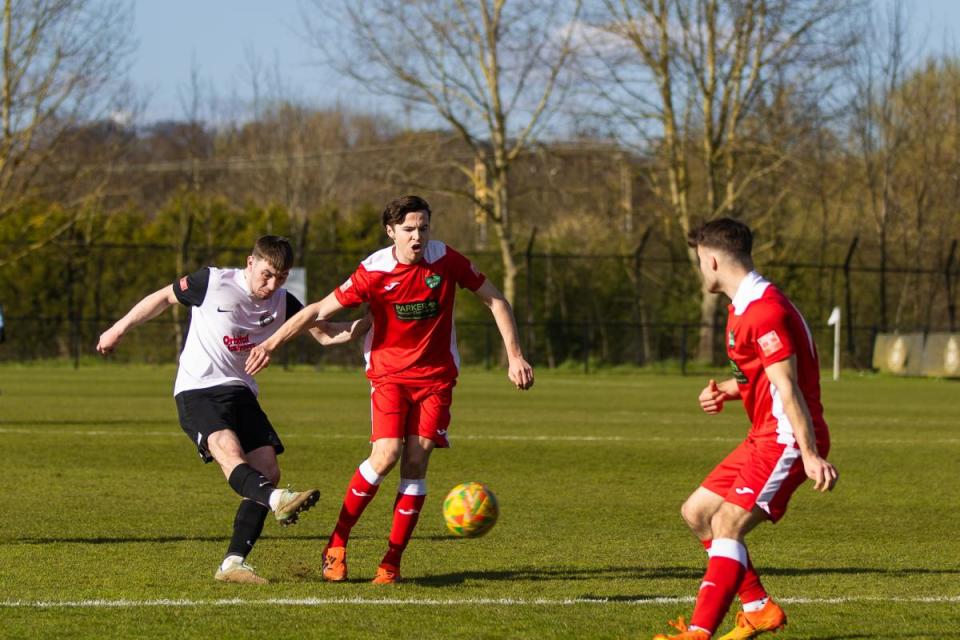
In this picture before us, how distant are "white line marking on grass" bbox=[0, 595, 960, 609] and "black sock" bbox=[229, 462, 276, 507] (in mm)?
587

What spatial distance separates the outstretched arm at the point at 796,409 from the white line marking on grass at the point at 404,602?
140cm

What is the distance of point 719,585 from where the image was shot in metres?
5.06

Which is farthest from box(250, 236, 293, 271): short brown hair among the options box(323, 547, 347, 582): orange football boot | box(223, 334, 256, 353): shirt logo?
box(323, 547, 347, 582): orange football boot

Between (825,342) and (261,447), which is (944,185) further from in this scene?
(261,447)

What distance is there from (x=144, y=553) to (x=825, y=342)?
103 feet

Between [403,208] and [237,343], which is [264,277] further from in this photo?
[403,208]

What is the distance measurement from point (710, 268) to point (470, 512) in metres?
2.06

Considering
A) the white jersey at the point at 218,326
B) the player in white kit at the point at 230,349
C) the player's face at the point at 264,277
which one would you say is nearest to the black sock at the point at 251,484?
the player in white kit at the point at 230,349

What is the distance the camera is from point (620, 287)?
38.6 m

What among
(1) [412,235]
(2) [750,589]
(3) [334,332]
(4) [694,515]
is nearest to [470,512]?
(3) [334,332]

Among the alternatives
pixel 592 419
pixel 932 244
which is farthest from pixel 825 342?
pixel 592 419

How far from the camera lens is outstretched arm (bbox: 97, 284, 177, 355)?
6910 mm

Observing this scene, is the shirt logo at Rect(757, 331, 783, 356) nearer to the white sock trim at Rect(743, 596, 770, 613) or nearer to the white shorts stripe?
the white shorts stripe

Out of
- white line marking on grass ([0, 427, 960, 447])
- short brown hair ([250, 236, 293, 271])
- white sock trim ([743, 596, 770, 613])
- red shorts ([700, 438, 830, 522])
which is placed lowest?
white line marking on grass ([0, 427, 960, 447])
